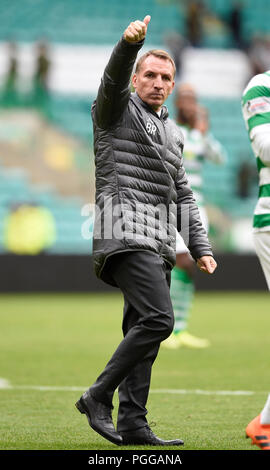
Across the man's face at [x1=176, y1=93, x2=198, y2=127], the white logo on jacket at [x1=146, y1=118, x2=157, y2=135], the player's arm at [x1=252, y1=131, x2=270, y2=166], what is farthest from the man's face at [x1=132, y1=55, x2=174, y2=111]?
the man's face at [x1=176, y1=93, x2=198, y2=127]

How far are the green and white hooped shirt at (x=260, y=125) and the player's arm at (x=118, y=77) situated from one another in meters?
0.58

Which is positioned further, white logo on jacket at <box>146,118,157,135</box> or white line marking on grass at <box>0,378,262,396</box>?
white line marking on grass at <box>0,378,262,396</box>

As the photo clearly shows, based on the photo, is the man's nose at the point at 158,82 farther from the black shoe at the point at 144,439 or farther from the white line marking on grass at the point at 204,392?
the white line marking on grass at the point at 204,392

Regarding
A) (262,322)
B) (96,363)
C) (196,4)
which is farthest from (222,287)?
(96,363)

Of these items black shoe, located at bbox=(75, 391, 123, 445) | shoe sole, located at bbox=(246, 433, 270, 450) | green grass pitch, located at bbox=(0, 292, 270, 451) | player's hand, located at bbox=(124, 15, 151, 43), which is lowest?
green grass pitch, located at bbox=(0, 292, 270, 451)

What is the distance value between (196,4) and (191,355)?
16419mm

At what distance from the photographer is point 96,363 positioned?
832 centimetres

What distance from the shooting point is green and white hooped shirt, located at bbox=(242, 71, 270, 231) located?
4.39m

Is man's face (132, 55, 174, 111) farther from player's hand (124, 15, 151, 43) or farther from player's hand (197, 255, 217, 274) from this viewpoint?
player's hand (197, 255, 217, 274)

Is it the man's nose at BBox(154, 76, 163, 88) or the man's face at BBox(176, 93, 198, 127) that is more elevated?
the man's face at BBox(176, 93, 198, 127)

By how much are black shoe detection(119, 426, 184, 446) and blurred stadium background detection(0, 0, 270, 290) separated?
1256cm

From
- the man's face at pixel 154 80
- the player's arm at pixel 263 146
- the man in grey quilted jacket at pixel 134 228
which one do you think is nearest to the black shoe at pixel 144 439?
the man in grey quilted jacket at pixel 134 228

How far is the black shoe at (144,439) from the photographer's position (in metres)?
4.74

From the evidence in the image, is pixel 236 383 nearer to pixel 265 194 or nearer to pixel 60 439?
pixel 60 439
